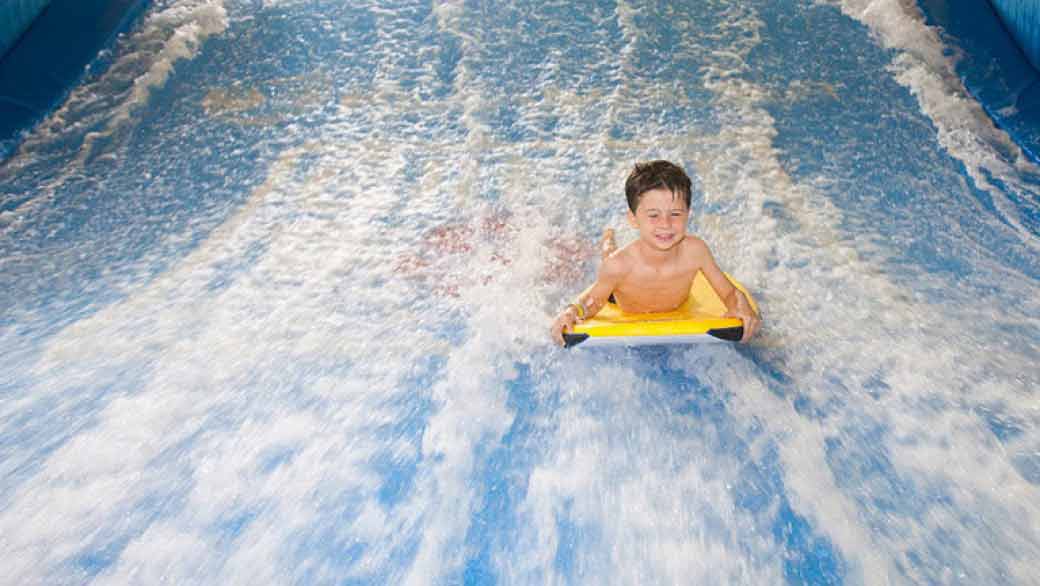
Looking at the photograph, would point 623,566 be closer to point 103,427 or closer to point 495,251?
point 495,251

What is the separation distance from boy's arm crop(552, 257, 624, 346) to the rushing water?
190 mm

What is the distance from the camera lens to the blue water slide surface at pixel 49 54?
374 cm

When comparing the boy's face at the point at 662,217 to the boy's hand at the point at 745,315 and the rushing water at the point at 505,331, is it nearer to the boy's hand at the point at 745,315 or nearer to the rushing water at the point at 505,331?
the boy's hand at the point at 745,315

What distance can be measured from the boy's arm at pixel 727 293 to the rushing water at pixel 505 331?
0.20 metres

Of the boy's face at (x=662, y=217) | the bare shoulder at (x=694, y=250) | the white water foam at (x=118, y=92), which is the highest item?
the boy's face at (x=662, y=217)

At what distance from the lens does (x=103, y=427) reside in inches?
81.7

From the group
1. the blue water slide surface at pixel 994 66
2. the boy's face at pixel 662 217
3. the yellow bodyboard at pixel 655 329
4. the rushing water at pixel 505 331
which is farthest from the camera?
the blue water slide surface at pixel 994 66

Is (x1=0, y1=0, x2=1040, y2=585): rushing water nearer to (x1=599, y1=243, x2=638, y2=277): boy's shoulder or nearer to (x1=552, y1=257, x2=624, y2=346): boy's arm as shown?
(x1=552, y1=257, x2=624, y2=346): boy's arm

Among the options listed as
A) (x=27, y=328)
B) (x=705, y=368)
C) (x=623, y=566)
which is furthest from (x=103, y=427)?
(x=705, y=368)

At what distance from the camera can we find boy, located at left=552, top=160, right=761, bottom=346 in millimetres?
1848

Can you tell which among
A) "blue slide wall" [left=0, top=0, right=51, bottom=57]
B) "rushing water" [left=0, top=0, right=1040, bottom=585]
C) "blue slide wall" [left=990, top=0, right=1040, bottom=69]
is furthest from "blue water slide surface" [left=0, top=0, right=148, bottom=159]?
"blue slide wall" [left=990, top=0, right=1040, bottom=69]

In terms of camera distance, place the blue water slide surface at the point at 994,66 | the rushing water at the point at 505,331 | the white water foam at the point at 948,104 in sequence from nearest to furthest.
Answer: the rushing water at the point at 505,331, the white water foam at the point at 948,104, the blue water slide surface at the point at 994,66

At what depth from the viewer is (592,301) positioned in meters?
2.15

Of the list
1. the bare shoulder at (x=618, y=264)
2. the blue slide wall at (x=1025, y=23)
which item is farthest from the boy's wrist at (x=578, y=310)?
the blue slide wall at (x=1025, y=23)
